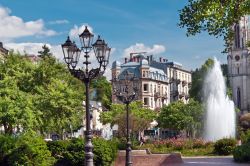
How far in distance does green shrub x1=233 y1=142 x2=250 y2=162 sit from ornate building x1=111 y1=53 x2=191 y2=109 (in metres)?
68.4

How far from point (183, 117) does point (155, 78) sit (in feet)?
112

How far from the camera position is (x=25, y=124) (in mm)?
40688

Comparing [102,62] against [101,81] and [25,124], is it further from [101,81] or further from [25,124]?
[101,81]

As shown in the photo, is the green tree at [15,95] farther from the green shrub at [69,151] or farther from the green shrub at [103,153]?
the green shrub at [69,151]

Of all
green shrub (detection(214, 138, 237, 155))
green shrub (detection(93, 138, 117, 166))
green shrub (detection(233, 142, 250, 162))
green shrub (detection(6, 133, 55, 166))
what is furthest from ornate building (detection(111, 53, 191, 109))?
green shrub (detection(6, 133, 55, 166))

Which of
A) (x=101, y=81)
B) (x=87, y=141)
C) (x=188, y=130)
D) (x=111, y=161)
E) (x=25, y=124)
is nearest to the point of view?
(x=87, y=141)

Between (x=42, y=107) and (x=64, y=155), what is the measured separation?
2199cm

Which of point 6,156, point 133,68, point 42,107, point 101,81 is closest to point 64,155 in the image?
point 6,156

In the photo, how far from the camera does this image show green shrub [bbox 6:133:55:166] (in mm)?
24062

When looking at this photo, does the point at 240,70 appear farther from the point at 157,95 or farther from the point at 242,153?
the point at 242,153

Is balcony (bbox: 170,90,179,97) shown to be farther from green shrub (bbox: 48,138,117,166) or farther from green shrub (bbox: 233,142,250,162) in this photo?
green shrub (bbox: 48,138,117,166)

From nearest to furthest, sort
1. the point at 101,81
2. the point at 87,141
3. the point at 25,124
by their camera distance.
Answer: the point at 87,141 → the point at 25,124 → the point at 101,81

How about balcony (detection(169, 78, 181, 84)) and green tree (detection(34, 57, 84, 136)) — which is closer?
green tree (detection(34, 57, 84, 136))

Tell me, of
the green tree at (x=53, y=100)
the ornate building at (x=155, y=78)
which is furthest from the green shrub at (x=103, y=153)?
the ornate building at (x=155, y=78)
